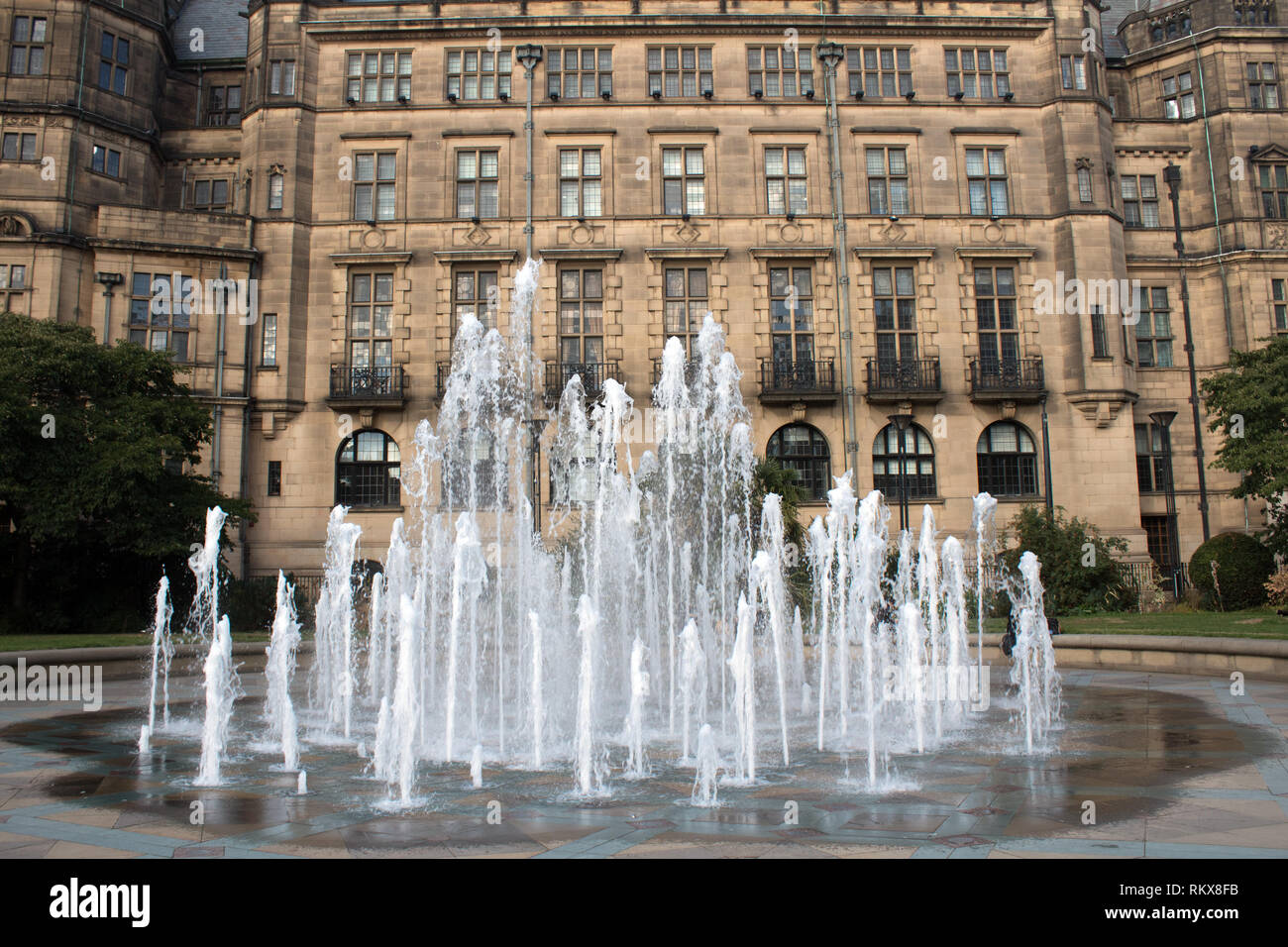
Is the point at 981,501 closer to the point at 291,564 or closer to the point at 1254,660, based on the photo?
the point at 1254,660

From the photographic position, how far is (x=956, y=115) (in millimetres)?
32625

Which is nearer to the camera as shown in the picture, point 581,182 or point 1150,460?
point 581,182

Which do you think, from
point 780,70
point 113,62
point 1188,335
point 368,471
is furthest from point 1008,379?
point 113,62

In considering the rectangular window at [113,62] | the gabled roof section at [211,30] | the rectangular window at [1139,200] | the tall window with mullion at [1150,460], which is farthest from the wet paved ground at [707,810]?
the gabled roof section at [211,30]

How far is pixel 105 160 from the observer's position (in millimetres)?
30750

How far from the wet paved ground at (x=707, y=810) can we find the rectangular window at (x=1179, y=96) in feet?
109

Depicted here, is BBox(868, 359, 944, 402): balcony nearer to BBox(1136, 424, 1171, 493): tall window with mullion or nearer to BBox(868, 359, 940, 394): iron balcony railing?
BBox(868, 359, 940, 394): iron balcony railing

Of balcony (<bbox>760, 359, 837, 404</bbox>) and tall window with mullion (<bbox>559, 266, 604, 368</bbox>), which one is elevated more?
tall window with mullion (<bbox>559, 266, 604, 368</bbox>)

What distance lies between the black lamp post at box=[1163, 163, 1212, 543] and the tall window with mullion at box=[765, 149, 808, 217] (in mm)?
13259

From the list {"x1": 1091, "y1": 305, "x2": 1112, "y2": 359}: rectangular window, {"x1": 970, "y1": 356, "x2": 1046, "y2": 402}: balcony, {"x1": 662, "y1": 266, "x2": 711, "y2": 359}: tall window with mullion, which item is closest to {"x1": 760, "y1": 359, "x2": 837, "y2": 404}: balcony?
{"x1": 662, "y1": 266, "x2": 711, "y2": 359}: tall window with mullion

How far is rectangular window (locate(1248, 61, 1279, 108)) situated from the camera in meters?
34.6

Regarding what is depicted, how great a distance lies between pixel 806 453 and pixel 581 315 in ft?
29.1

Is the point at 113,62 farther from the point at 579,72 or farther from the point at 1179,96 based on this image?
the point at 1179,96

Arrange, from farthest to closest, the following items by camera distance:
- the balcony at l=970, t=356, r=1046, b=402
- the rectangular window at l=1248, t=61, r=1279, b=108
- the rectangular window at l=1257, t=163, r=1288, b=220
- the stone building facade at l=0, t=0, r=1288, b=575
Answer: the rectangular window at l=1248, t=61, r=1279, b=108
the rectangular window at l=1257, t=163, r=1288, b=220
the balcony at l=970, t=356, r=1046, b=402
the stone building facade at l=0, t=0, r=1288, b=575
